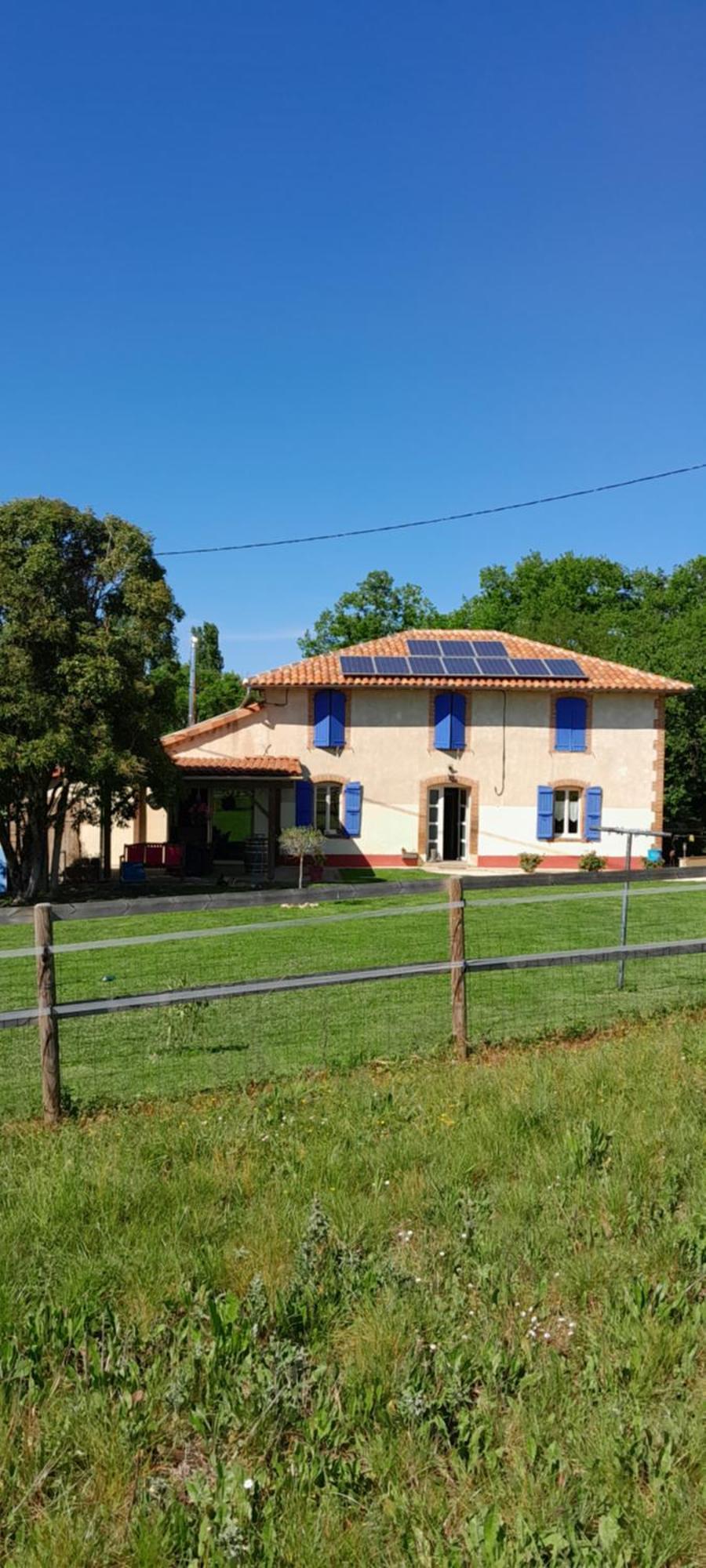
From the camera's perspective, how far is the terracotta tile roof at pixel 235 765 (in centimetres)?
2231

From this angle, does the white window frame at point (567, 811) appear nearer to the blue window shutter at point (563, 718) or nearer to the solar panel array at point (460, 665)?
the blue window shutter at point (563, 718)

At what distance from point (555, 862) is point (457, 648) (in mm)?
6234

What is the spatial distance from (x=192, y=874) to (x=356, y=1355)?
65.3ft

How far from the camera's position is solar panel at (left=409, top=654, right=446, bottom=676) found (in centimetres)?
2403

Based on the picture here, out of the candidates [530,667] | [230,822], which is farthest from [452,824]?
[230,822]

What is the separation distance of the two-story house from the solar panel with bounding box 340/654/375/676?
4 centimetres

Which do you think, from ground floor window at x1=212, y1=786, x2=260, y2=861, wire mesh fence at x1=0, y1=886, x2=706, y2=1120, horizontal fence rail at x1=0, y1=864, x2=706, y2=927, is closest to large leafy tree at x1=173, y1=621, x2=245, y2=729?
ground floor window at x1=212, y1=786, x2=260, y2=861

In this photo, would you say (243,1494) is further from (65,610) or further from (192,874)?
(192,874)

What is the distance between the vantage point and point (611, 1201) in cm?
340

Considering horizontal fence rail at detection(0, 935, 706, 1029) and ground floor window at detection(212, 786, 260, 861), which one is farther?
ground floor window at detection(212, 786, 260, 861)

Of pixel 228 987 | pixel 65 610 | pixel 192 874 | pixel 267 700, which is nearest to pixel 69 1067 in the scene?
pixel 228 987

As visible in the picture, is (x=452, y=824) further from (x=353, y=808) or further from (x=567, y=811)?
(x=567, y=811)

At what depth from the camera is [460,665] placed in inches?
969

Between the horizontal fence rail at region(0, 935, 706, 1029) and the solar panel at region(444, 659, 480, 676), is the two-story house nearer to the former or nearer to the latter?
the solar panel at region(444, 659, 480, 676)
